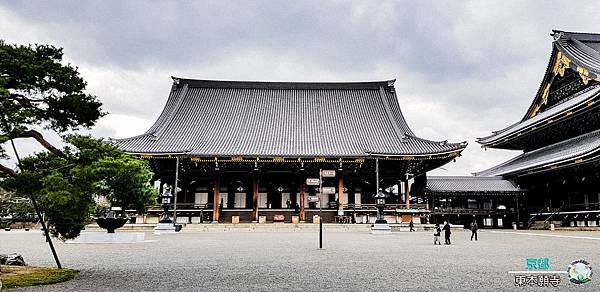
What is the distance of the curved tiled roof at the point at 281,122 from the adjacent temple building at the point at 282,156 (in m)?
0.08

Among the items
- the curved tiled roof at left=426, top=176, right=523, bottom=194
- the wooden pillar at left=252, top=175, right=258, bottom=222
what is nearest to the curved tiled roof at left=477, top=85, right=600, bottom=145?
the curved tiled roof at left=426, top=176, right=523, bottom=194

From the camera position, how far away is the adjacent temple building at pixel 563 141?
26156mm

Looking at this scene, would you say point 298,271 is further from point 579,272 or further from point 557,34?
point 557,34

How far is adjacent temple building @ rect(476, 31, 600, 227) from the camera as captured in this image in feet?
85.8

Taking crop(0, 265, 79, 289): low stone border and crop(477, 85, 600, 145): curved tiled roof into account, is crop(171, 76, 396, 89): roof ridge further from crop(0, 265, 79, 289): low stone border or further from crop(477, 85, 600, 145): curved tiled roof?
crop(0, 265, 79, 289): low stone border

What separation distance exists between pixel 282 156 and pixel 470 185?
44.3ft

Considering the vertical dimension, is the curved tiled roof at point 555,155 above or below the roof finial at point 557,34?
below

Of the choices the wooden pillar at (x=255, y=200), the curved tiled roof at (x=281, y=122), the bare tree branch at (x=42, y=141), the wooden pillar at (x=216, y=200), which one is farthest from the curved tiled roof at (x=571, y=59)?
the bare tree branch at (x=42, y=141)

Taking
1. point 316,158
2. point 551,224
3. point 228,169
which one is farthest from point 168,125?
point 551,224

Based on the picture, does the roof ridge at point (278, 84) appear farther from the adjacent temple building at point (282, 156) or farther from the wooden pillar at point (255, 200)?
the wooden pillar at point (255, 200)

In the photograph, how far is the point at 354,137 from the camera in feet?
116

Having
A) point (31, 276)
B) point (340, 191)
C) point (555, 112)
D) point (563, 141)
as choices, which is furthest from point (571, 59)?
point (31, 276)

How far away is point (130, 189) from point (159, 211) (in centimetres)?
2161

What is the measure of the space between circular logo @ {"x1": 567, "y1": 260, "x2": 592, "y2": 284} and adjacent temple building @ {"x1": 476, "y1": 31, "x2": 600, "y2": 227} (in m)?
18.6
